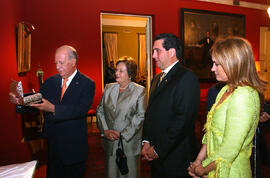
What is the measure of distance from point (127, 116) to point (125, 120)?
5cm

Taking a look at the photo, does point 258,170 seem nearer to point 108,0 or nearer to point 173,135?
point 173,135

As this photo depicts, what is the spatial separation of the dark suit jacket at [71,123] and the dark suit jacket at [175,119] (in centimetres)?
69

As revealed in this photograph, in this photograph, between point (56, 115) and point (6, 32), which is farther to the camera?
point (6, 32)

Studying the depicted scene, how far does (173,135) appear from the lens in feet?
6.23

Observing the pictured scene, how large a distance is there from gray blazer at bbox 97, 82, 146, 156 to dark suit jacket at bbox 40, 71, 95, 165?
325mm

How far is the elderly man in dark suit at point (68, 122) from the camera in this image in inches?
86.0

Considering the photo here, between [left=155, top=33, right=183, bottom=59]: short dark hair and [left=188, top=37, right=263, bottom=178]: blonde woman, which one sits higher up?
[left=155, top=33, right=183, bottom=59]: short dark hair

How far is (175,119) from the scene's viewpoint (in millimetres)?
1943

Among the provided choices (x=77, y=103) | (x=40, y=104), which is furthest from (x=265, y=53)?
(x=40, y=104)

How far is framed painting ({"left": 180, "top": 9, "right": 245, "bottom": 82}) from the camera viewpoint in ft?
23.6

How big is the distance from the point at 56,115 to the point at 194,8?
21.2ft

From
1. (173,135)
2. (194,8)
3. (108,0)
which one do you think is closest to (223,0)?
(194,8)

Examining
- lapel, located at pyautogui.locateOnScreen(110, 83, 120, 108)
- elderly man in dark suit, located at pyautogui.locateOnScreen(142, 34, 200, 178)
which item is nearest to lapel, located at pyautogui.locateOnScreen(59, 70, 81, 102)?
lapel, located at pyautogui.locateOnScreen(110, 83, 120, 108)

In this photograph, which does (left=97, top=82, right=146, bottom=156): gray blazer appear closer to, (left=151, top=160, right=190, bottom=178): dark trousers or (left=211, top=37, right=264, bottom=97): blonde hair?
(left=151, top=160, right=190, bottom=178): dark trousers
